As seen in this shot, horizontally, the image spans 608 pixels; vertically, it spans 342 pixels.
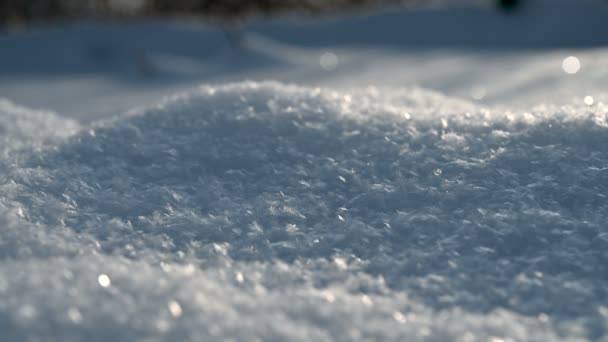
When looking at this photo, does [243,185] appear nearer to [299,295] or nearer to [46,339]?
[299,295]

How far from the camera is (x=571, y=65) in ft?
9.98

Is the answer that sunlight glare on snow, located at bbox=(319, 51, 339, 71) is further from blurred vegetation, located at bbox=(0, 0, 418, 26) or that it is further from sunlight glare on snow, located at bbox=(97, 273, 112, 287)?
sunlight glare on snow, located at bbox=(97, 273, 112, 287)

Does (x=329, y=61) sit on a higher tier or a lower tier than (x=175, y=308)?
higher

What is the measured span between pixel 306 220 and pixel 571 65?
2487 mm

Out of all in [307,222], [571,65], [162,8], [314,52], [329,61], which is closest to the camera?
[307,222]

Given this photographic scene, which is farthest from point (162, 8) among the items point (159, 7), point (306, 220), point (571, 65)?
point (306, 220)

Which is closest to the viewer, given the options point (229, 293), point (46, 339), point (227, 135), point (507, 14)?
point (46, 339)

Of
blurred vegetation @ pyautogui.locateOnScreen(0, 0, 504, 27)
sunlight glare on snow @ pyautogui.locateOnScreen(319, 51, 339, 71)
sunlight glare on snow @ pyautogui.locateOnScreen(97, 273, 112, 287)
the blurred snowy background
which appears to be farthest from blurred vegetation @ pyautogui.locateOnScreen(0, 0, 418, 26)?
sunlight glare on snow @ pyautogui.locateOnScreen(97, 273, 112, 287)

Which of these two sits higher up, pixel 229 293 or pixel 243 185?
pixel 243 185

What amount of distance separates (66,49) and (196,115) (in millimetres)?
4007

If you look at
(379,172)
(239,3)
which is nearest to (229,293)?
(379,172)

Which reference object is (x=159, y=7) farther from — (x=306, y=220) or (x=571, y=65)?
(x=306, y=220)

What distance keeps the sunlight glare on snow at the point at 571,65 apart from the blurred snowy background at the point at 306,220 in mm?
844

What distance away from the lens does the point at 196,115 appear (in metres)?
1.50
